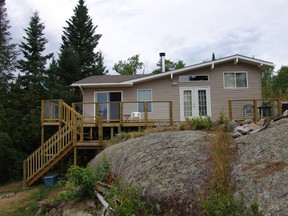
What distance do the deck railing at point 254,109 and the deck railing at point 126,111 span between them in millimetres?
2922

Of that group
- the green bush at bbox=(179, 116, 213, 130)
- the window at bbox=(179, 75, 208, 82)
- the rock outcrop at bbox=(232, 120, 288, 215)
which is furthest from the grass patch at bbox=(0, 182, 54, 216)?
the window at bbox=(179, 75, 208, 82)

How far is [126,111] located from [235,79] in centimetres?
606

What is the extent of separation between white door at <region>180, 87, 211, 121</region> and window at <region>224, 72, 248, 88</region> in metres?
1.15

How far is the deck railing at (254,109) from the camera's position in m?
11.9

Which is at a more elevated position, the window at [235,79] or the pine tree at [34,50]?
the pine tree at [34,50]

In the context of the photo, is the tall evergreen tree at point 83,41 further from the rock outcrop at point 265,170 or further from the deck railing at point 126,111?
the rock outcrop at point 265,170

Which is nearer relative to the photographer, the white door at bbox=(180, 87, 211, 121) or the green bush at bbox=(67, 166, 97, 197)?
the green bush at bbox=(67, 166, 97, 197)

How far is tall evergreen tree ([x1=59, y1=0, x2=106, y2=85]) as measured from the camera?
89.5 feet

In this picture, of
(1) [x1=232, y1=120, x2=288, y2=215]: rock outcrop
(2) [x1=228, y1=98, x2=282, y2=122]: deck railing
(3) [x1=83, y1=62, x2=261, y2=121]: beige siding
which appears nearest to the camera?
(1) [x1=232, y1=120, x2=288, y2=215]: rock outcrop

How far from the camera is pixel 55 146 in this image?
12625 millimetres

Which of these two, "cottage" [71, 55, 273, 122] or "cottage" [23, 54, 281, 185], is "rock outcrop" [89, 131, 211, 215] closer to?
A: "cottage" [23, 54, 281, 185]

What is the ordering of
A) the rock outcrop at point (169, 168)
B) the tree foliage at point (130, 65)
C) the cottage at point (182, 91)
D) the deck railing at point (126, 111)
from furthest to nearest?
the tree foliage at point (130, 65) → the cottage at point (182, 91) → the deck railing at point (126, 111) → the rock outcrop at point (169, 168)

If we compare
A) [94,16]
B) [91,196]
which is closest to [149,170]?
[91,196]

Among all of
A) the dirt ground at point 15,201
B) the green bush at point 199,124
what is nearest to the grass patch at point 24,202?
the dirt ground at point 15,201
